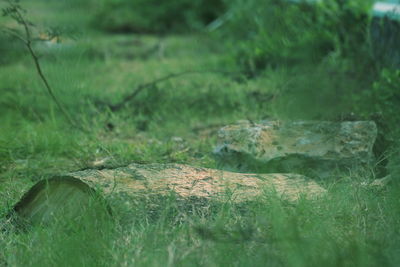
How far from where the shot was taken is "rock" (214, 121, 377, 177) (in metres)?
3.41

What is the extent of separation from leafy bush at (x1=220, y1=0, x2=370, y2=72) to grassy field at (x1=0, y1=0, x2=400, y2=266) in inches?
8.6

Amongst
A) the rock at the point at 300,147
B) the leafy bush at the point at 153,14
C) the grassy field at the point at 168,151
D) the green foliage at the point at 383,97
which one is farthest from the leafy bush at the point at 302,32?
the rock at the point at 300,147

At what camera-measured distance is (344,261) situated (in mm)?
2119

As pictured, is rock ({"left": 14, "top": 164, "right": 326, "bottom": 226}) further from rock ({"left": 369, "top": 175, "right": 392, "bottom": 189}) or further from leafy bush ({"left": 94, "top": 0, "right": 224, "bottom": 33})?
leafy bush ({"left": 94, "top": 0, "right": 224, "bottom": 33})

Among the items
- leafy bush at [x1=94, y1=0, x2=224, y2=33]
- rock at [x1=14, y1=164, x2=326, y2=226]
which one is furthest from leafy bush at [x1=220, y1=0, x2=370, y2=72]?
rock at [x1=14, y1=164, x2=326, y2=226]

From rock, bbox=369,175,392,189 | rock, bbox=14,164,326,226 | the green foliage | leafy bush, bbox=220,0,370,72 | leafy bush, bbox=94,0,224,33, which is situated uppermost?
leafy bush, bbox=94,0,224,33

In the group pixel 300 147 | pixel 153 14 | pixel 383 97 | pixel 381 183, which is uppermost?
pixel 153 14

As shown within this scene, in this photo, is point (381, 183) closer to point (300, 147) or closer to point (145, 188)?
point (300, 147)

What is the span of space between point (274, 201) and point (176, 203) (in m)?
0.40

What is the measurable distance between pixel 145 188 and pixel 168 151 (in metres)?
1.25

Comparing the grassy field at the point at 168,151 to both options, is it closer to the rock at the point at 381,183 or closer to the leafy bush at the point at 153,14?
the rock at the point at 381,183

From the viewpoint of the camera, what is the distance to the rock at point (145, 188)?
Answer: 2.79 m

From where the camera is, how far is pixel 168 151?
4094 mm

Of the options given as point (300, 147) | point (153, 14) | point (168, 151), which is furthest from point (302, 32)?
point (153, 14)
